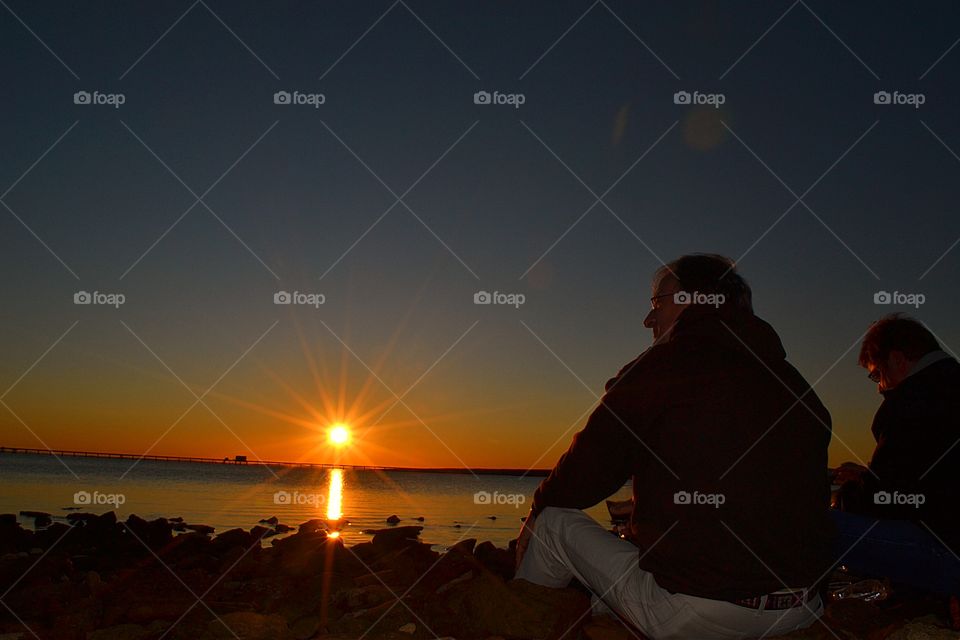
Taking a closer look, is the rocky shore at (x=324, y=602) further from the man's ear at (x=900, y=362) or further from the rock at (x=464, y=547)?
the man's ear at (x=900, y=362)

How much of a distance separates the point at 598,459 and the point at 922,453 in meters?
2.04

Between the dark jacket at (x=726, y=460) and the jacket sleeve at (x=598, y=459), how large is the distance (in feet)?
0.04

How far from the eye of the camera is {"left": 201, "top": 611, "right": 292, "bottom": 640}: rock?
177 inches

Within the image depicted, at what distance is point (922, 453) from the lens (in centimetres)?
430

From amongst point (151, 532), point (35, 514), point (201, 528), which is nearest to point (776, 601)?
point (151, 532)

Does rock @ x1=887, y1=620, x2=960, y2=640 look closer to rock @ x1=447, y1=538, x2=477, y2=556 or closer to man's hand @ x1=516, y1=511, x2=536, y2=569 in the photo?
man's hand @ x1=516, y1=511, x2=536, y2=569

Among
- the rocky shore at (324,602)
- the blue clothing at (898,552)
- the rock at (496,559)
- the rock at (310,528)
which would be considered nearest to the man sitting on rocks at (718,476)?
the rocky shore at (324,602)

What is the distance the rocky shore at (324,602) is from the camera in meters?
4.21

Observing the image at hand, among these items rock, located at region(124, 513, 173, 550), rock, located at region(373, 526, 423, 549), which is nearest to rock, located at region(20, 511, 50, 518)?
rock, located at region(124, 513, 173, 550)

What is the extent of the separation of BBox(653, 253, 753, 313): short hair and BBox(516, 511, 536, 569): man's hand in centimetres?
140

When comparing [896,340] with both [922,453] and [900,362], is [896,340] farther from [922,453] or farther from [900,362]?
[922,453]

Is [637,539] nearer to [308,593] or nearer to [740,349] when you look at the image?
[740,349]

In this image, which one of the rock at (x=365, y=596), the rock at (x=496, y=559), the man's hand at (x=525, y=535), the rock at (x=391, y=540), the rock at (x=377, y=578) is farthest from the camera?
the rock at (x=391, y=540)

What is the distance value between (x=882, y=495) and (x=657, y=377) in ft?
6.95
